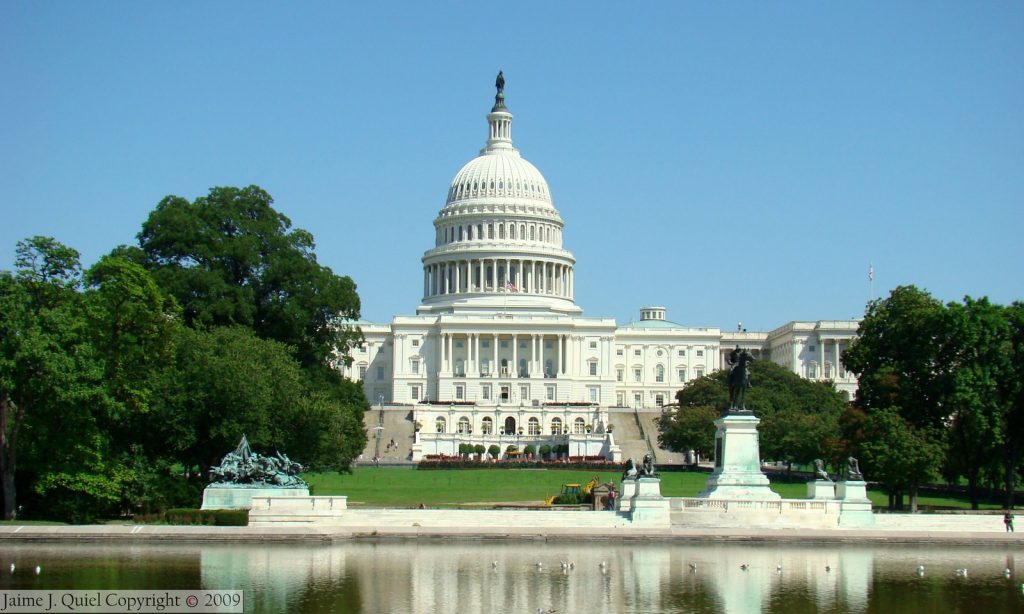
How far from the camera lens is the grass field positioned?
66125mm

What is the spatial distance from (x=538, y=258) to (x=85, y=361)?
396 ft

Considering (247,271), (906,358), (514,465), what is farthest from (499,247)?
(906,358)

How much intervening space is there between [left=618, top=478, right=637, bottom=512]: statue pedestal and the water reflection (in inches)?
216

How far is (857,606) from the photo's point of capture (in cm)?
3222

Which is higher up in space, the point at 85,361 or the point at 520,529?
the point at 85,361

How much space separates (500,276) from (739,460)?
11770cm

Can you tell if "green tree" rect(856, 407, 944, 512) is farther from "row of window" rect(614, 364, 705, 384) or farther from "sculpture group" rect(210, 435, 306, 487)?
"row of window" rect(614, 364, 705, 384)

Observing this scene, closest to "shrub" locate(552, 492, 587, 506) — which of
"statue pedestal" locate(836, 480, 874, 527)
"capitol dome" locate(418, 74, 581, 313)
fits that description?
"statue pedestal" locate(836, 480, 874, 527)

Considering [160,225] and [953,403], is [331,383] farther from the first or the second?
[953,403]

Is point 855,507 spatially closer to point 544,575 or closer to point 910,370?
point 544,575

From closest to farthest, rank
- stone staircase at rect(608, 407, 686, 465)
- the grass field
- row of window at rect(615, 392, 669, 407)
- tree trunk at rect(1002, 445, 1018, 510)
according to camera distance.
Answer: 1. tree trunk at rect(1002, 445, 1018, 510)
2. the grass field
3. stone staircase at rect(608, 407, 686, 465)
4. row of window at rect(615, 392, 669, 407)

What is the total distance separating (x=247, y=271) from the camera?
7319cm

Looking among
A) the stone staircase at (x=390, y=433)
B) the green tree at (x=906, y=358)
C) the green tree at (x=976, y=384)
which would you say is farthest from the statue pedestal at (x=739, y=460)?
the stone staircase at (x=390, y=433)

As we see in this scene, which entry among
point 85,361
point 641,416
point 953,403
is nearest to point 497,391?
point 641,416
